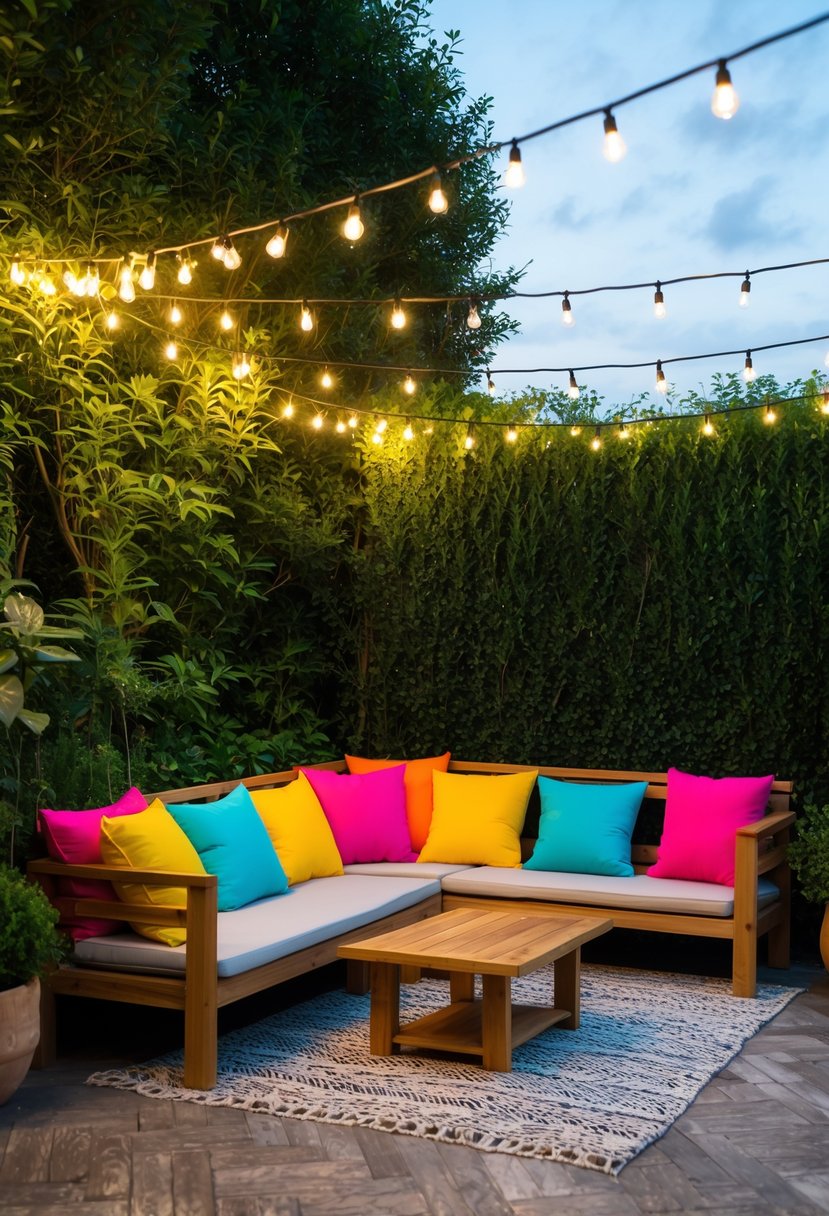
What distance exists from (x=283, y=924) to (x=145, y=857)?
587 millimetres

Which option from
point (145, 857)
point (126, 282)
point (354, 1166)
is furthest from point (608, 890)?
point (126, 282)

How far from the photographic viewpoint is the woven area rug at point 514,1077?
3477mm

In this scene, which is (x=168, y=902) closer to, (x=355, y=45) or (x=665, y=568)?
(x=665, y=568)

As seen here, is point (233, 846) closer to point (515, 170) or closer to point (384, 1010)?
point (384, 1010)

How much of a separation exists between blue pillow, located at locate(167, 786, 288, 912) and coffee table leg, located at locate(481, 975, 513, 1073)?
1155 mm

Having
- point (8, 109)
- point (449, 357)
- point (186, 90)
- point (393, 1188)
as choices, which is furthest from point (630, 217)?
point (393, 1188)

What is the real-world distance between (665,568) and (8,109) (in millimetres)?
3421

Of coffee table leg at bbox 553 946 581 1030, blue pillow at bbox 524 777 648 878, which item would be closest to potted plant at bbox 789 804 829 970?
blue pillow at bbox 524 777 648 878

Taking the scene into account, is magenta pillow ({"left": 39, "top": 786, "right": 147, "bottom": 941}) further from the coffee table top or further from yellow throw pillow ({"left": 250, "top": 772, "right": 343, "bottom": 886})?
yellow throw pillow ({"left": 250, "top": 772, "right": 343, "bottom": 886})

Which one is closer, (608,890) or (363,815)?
(608,890)

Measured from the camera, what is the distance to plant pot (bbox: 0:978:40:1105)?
141 inches

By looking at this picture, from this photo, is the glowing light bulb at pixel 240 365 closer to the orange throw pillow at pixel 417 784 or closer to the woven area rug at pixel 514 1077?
the orange throw pillow at pixel 417 784

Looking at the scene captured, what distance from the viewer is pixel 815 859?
5113mm

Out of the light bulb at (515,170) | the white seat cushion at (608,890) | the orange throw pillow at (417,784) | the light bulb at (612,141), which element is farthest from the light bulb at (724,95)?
the orange throw pillow at (417,784)
